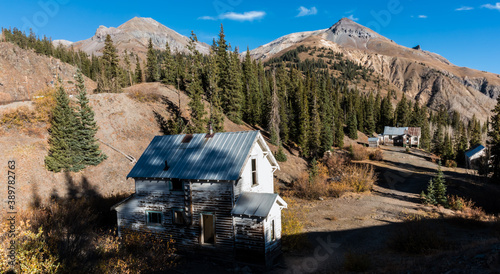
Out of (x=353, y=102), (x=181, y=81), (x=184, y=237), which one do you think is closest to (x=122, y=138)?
(x=184, y=237)

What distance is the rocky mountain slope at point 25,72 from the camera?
218 feet

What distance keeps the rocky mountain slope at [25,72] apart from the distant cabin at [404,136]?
91.7 m

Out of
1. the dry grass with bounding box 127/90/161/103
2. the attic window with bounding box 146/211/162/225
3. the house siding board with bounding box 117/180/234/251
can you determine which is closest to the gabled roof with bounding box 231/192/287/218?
the house siding board with bounding box 117/180/234/251

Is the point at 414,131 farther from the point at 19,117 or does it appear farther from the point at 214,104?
the point at 19,117

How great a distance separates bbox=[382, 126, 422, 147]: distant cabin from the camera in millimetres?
81500

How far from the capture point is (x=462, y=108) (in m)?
169

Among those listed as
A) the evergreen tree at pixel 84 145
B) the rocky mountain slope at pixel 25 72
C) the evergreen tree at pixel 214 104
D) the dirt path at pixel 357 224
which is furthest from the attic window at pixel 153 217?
the rocky mountain slope at pixel 25 72

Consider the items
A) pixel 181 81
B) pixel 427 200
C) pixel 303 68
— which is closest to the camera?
pixel 427 200

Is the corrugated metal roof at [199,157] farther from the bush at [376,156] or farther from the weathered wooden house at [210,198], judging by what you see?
the bush at [376,156]

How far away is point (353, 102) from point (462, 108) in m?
121

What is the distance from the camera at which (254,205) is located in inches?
573

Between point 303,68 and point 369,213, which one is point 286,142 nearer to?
point 369,213

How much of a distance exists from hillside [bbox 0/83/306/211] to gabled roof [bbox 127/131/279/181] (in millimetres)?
13134

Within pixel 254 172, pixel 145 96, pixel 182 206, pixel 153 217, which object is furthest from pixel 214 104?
pixel 182 206
